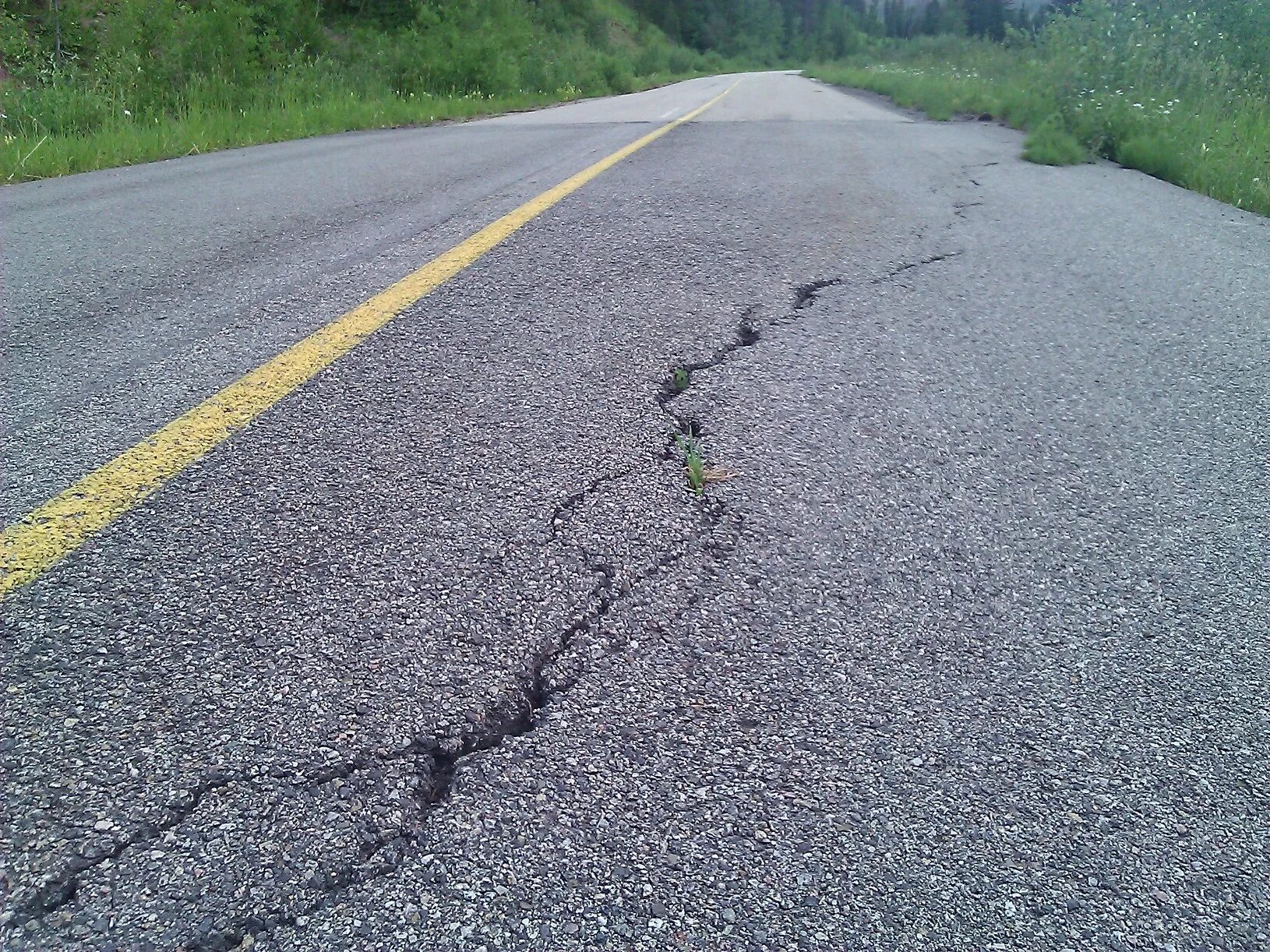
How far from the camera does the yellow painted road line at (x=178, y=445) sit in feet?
5.39

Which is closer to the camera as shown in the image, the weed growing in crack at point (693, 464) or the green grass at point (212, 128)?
the weed growing in crack at point (693, 464)

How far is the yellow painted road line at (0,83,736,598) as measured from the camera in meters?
1.64

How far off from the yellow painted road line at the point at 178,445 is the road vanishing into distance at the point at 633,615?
13mm

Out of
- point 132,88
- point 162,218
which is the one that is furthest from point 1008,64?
point 162,218

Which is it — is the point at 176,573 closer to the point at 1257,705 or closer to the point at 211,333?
the point at 211,333

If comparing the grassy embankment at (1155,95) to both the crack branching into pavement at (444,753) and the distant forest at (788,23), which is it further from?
the distant forest at (788,23)

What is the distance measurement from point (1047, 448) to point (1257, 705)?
2.95ft

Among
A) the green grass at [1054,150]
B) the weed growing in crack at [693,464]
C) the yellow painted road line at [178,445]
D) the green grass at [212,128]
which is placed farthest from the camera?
the green grass at [1054,150]

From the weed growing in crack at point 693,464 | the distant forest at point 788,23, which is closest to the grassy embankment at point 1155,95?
the weed growing in crack at point 693,464

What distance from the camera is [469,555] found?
170 centimetres

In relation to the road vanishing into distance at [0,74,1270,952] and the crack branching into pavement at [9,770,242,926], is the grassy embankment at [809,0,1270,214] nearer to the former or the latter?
the road vanishing into distance at [0,74,1270,952]

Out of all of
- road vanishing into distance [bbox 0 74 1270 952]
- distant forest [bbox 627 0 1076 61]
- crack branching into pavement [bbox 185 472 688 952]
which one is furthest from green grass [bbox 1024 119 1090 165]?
distant forest [bbox 627 0 1076 61]

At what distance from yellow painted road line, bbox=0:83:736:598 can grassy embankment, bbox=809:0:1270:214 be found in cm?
504

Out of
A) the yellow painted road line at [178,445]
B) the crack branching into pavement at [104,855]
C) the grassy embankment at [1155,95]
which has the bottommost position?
the crack branching into pavement at [104,855]
